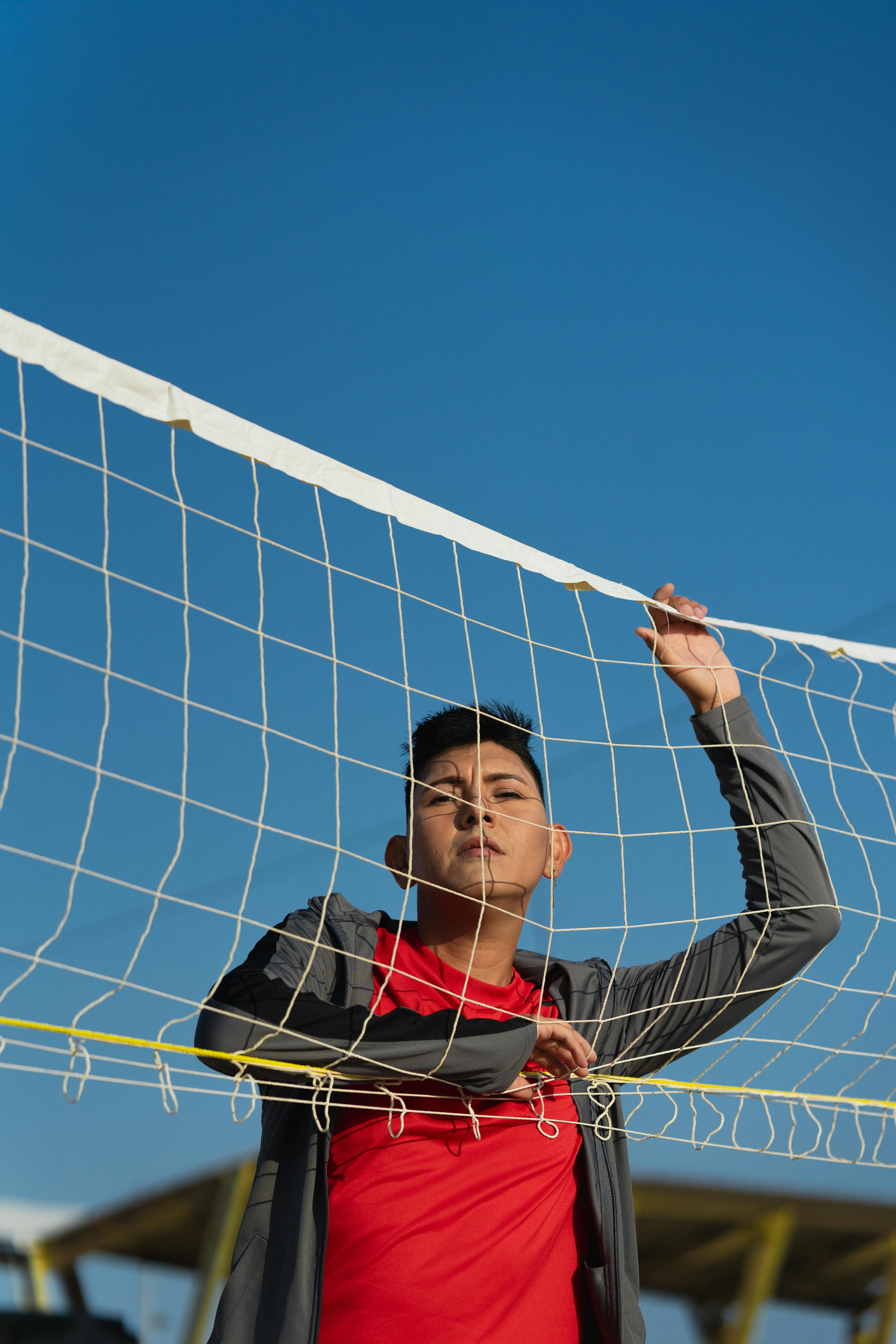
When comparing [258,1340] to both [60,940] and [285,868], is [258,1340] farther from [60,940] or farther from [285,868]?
[60,940]

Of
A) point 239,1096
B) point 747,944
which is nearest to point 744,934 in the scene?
point 747,944

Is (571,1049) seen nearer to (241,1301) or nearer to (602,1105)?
(602,1105)

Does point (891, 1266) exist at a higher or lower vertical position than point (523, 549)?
lower

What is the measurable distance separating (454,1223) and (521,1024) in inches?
8.3

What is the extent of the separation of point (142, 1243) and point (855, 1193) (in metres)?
3.87

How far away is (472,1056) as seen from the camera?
1050 millimetres

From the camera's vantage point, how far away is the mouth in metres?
1.29

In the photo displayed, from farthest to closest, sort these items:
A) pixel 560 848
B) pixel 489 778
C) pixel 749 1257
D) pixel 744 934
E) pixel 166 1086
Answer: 1. pixel 749 1257
2. pixel 560 848
3. pixel 489 778
4. pixel 744 934
5. pixel 166 1086

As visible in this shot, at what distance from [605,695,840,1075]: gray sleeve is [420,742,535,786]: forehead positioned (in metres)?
0.29

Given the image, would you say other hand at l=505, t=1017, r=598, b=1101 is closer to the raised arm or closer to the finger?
the finger

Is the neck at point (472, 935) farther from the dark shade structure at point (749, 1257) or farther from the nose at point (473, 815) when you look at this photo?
the dark shade structure at point (749, 1257)

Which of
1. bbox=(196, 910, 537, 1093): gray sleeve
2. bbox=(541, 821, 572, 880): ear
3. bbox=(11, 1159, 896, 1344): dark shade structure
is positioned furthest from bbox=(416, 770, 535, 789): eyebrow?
bbox=(11, 1159, 896, 1344): dark shade structure

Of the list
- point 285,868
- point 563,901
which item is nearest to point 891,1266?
point 563,901

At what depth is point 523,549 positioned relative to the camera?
1499 mm
